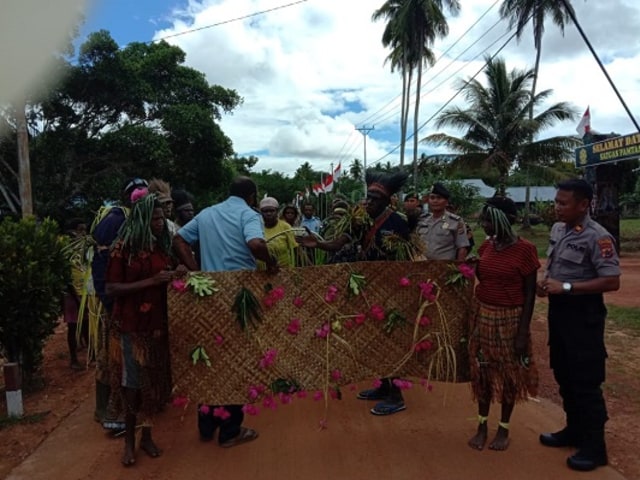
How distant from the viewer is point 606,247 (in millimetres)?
3004

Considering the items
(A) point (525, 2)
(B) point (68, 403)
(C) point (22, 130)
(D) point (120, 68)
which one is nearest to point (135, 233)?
(B) point (68, 403)

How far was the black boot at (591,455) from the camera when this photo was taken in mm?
3082

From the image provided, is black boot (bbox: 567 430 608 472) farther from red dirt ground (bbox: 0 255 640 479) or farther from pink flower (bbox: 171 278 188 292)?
pink flower (bbox: 171 278 188 292)

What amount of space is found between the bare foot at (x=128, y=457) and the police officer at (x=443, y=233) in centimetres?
274

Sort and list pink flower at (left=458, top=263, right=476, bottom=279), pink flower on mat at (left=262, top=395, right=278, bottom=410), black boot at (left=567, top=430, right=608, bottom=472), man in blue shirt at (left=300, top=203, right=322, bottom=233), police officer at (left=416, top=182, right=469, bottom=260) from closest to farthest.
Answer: black boot at (left=567, top=430, right=608, bottom=472) → pink flower on mat at (left=262, top=395, right=278, bottom=410) → pink flower at (left=458, top=263, right=476, bottom=279) → police officer at (left=416, top=182, right=469, bottom=260) → man in blue shirt at (left=300, top=203, right=322, bottom=233)

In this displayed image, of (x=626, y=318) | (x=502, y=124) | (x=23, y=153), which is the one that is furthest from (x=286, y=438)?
(x=502, y=124)

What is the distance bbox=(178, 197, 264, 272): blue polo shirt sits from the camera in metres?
3.43

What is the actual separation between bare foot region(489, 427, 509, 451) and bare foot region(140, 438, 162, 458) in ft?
7.08

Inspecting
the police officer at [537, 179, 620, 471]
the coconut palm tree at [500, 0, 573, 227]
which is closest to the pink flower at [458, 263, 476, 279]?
the police officer at [537, 179, 620, 471]

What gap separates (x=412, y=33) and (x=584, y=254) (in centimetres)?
2565

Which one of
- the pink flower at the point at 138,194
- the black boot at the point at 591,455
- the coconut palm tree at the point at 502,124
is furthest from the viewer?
the coconut palm tree at the point at 502,124

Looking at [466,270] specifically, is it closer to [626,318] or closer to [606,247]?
[606,247]

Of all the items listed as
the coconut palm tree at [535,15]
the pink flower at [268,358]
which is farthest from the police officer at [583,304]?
the coconut palm tree at [535,15]

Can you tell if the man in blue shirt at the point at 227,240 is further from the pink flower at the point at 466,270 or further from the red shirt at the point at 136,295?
the pink flower at the point at 466,270
